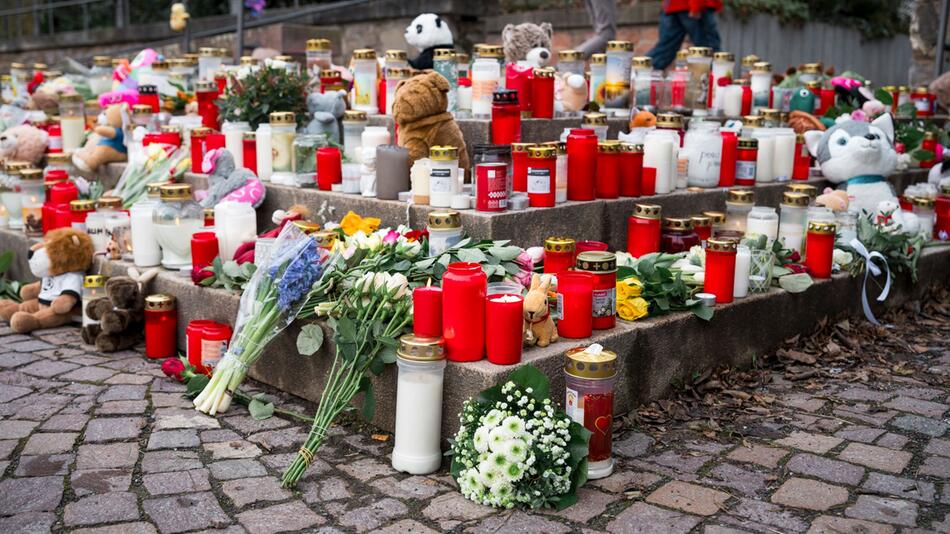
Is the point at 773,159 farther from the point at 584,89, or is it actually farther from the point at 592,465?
the point at 592,465

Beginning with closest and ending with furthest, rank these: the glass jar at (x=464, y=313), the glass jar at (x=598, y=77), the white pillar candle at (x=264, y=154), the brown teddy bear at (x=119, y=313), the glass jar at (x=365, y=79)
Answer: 1. the glass jar at (x=464, y=313)
2. the brown teddy bear at (x=119, y=313)
3. the white pillar candle at (x=264, y=154)
4. the glass jar at (x=365, y=79)
5. the glass jar at (x=598, y=77)

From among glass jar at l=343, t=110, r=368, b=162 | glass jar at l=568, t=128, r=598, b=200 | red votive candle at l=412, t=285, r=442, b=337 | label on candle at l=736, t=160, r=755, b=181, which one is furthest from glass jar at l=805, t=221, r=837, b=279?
glass jar at l=343, t=110, r=368, b=162

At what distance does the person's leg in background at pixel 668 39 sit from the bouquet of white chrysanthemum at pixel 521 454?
5.42 m

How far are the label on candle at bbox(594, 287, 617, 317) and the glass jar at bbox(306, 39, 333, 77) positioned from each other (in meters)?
3.41

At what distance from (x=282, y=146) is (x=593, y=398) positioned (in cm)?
266

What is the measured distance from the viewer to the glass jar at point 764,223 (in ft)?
14.5

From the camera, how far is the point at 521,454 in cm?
274

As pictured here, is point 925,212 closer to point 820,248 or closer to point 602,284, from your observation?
point 820,248

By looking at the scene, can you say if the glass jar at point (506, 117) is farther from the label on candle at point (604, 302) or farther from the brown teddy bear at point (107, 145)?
the brown teddy bear at point (107, 145)

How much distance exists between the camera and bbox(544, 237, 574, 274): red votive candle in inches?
144

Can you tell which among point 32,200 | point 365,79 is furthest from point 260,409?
point 32,200

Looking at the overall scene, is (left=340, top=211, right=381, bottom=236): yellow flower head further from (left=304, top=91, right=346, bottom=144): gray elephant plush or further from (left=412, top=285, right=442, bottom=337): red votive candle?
(left=304, top=91, right=346, bottom=144): gray elephant plush

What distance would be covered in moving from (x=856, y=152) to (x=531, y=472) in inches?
140

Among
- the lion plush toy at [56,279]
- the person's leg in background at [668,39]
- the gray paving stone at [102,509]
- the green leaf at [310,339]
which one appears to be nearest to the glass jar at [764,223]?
the green leaf at [310,339]
